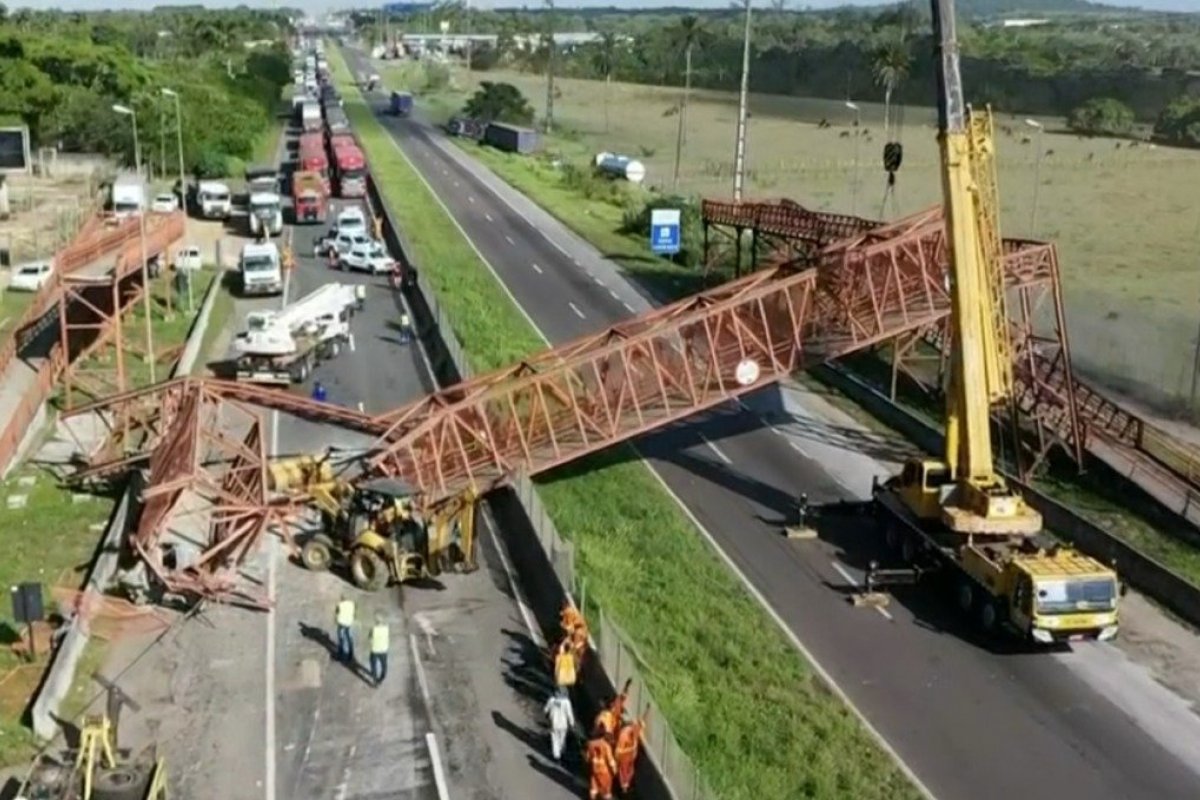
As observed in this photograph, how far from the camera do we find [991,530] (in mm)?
33750

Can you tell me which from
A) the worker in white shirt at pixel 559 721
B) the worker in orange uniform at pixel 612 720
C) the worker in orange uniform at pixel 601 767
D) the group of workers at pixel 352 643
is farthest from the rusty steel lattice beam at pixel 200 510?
the worker in orange uniform at pixel 601 767

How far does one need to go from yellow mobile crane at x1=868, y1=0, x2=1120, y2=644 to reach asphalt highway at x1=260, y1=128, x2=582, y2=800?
393 inches

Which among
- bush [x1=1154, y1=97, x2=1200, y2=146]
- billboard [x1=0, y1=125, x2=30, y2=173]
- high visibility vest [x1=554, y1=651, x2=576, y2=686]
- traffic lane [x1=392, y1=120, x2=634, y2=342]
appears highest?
billboard [x1=0, y1=125, x2=30, y2=173]

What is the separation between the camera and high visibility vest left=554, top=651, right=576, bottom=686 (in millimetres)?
27125

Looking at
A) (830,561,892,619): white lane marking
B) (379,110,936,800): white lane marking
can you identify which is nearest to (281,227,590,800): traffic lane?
(379,110,936,800): white lane marking

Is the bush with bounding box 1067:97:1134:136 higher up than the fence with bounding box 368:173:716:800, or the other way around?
the bush with bounding box 1067:97:1134:136

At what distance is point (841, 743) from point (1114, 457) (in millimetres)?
20267

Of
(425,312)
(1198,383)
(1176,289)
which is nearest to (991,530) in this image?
(1198,383)

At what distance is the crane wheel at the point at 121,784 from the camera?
75.2 feet

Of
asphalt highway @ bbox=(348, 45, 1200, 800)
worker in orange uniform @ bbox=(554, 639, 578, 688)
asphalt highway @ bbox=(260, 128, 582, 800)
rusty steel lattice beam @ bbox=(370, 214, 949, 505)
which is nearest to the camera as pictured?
asphalt highway @ bbox=(260, 128, 582, 800)

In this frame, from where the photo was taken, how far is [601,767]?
2420 cm

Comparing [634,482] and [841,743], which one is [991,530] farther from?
[634,482]

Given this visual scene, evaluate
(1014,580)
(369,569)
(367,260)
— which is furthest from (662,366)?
(367,260)

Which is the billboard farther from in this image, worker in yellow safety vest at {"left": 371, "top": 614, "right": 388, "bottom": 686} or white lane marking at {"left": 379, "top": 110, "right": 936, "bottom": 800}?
worker in yellow safety vest at {"left": 371, "top": 614, "right": 388, "bottom": 686}
